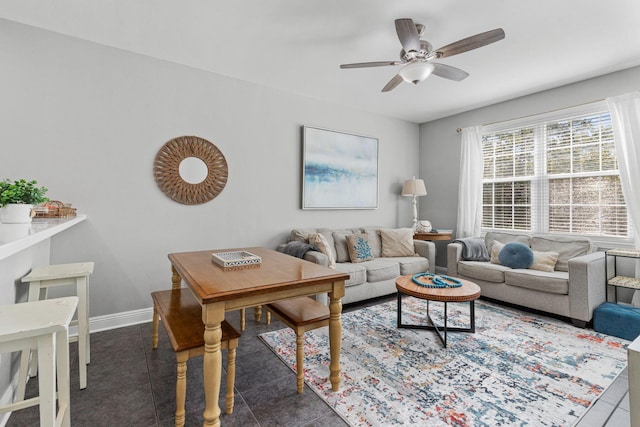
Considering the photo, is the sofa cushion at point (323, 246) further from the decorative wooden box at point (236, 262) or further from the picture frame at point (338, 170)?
the decorative wooden box at point (236, 262)

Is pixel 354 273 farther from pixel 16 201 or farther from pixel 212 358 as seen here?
pixel 16 201

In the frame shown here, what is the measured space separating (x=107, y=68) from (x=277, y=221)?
89.2 inches

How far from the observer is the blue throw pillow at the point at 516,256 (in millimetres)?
3341

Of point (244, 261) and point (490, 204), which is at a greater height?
point (490, 204)

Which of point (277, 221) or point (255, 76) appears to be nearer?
point (255, 76)

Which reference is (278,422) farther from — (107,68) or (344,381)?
(107,68)

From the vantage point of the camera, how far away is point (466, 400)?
1.79 m

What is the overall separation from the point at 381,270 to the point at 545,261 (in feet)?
5.86

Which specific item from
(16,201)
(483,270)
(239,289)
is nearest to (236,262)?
(239,289)

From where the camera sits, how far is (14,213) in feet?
4.40

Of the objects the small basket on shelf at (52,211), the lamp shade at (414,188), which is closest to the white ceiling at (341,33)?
the small basket on shelf at (52,211)

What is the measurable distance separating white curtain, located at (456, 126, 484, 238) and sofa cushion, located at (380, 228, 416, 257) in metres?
0.93

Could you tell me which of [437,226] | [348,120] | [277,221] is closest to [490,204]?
[437,226]

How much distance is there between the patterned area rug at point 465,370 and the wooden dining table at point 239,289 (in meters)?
0.27
